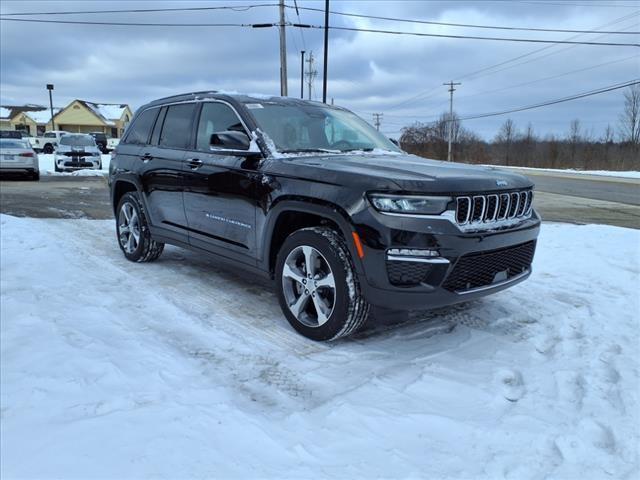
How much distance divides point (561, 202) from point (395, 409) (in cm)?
1299

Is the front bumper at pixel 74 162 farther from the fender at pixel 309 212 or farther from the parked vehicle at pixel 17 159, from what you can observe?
the fender at pixel 309 212

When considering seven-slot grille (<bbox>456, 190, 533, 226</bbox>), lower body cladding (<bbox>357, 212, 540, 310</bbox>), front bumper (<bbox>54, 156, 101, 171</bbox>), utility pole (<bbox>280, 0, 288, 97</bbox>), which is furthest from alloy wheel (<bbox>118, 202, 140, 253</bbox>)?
utility pole (<bbox>280, 0, 288, 97</bbox>)

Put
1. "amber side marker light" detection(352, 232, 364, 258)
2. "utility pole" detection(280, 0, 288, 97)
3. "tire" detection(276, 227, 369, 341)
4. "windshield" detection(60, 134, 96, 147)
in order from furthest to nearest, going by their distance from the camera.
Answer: "utility pole" detection(280, 0, 288, 97) < "windshield" detection(60, 134, 96, 147) < "tire" detection(276, 227, 369, 341) < "amber side marker light" detection(352, 232, 364, 258)

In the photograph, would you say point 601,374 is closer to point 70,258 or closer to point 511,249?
point 511,249

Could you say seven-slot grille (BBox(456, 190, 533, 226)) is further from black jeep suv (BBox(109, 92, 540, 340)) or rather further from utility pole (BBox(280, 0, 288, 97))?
utility pole (BBox(280, 0, 288, 97))

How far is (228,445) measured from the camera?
2303 mm

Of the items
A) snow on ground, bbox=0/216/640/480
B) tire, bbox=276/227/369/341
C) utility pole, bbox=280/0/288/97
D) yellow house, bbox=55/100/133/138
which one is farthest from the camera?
yellow house, bbox=55/100/133/138

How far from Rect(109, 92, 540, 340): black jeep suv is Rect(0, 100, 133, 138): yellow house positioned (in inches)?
2550

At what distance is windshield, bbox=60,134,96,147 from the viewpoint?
20384 mm

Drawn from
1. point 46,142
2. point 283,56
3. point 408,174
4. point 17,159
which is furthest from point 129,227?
point 46,142

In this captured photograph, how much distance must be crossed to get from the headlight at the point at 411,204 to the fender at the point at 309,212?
10.0 inches

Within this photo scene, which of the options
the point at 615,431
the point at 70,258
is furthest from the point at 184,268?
the point at 615,431

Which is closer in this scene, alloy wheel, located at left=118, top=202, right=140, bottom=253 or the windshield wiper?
the windshield wiper

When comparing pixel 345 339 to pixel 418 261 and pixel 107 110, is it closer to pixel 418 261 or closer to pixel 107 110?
pixel 418 261
